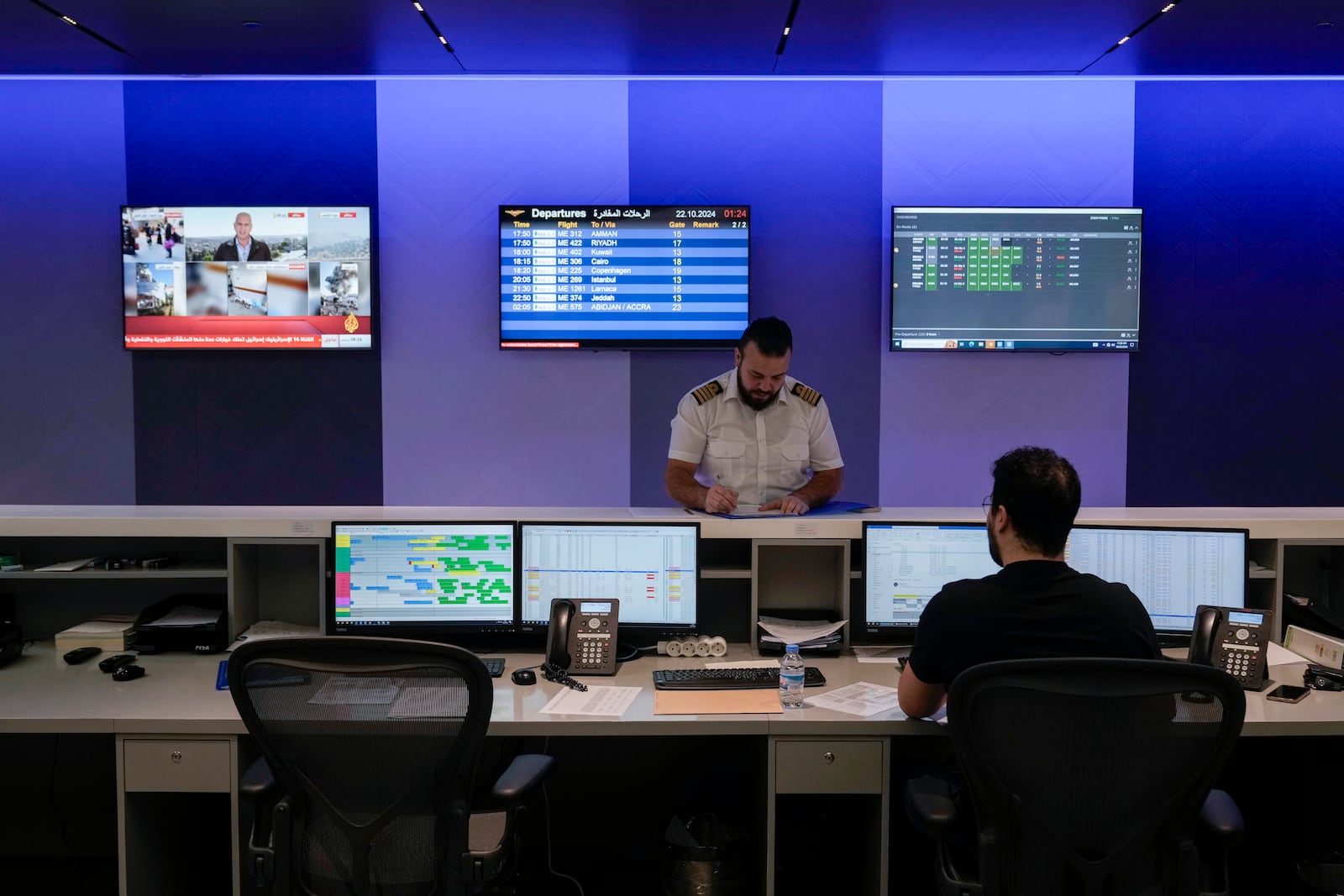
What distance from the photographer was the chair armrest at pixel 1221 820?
1.69m

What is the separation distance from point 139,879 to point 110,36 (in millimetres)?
2947

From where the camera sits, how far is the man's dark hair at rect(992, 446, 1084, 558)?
5.91ft

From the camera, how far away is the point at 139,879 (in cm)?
216

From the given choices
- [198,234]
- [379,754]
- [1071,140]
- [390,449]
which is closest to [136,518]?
[379,754]

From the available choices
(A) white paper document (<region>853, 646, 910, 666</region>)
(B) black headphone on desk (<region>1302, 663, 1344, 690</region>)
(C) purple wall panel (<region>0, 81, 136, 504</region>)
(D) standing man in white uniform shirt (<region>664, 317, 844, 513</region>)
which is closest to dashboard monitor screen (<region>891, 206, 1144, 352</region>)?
(D) standing man in white uniform shirt (<region>664, 317, 844, 513</region>)

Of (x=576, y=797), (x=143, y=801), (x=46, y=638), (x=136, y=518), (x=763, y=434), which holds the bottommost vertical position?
(x=576, y=797)

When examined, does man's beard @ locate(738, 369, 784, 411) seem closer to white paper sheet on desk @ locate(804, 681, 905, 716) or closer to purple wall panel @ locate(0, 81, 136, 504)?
white paper sheet on desk @ locate(804, 681, 905, 716)

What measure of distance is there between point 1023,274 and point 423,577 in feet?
9.62

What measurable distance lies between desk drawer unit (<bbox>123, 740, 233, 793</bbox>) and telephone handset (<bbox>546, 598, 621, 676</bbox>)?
0.80 metres

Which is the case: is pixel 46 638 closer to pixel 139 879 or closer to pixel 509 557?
pixel 139 879

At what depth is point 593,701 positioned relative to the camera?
218 cm

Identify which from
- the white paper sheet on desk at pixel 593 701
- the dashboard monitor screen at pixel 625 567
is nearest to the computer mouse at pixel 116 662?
the dashboard monitor screen at pixel 625 567

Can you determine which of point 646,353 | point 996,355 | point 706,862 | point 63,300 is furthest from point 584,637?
point 63,300

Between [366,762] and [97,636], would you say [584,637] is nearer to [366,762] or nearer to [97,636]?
[366,762]
